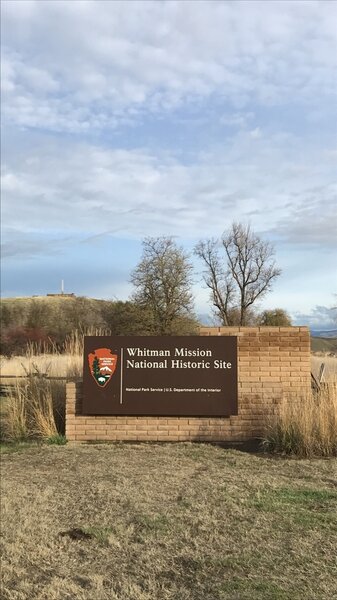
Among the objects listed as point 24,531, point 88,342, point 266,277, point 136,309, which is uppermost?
point 266,277

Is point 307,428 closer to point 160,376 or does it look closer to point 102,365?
point 160,376

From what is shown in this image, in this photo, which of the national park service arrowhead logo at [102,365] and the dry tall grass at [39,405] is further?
the dry tall grass at [39,405]

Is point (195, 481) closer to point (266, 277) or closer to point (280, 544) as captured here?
point (280, 544)

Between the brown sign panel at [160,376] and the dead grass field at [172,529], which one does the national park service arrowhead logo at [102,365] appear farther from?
the dead grass field at [172,529]

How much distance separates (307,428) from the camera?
8.62m

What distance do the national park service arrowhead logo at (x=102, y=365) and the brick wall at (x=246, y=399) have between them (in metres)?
0.39

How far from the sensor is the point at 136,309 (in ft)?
110

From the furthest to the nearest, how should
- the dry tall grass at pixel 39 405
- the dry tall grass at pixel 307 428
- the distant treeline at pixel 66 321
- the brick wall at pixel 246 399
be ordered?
1. the distant treeline at pixel 66 321
2. the dry tall grass at pixel 39 405
3. the brick wall at pixel 246 399
4. the dry tall grass at pixel 307 428

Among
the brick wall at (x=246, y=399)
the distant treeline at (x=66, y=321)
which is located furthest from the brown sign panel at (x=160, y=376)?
the distant treeline at (x=66, y=321)

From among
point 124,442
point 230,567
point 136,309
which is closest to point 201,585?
point 230,567

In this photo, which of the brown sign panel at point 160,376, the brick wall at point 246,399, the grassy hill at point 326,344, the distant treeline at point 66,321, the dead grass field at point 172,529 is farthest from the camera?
the distant treeline at point 66,321

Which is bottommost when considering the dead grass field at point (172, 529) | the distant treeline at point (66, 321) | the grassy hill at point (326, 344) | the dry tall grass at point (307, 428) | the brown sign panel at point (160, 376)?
the dead grass field at point (172, 529)

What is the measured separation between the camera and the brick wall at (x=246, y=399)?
1002cm

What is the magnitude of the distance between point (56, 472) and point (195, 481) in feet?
6.85
